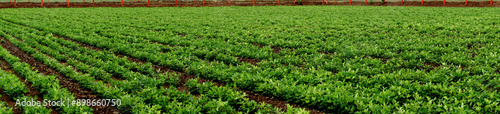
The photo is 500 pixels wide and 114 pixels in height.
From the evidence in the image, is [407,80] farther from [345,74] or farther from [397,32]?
[397,32]

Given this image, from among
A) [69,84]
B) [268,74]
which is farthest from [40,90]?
[268,74]

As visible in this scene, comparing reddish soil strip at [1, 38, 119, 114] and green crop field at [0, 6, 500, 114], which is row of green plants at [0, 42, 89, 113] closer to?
green crop field at [0, 6, 500, 114]

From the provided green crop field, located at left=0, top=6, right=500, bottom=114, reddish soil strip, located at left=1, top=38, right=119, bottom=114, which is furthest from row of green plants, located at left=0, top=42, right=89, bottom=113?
reddish soil strip, located at left=1, top=38, right=119, bottom=114

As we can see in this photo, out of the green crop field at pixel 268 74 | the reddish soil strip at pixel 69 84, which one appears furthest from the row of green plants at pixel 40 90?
the reddish soil strip at pixel 69 84

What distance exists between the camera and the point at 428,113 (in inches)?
216

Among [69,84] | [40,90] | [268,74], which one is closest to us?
[40,90]

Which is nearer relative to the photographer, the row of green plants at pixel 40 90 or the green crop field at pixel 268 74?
the row of green plants at pixel 40 90

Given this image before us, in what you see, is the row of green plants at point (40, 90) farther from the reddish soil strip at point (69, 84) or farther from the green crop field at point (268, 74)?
the reddish soil strip at point (69, 84)

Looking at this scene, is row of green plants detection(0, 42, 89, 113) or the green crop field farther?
the green crop field

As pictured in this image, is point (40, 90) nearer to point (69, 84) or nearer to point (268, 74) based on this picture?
point (69, 84)

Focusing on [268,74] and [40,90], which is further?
[268,74]

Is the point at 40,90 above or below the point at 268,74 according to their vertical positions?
below

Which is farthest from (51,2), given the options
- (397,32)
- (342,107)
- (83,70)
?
(342,107)

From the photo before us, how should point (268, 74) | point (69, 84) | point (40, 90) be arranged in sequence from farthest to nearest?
point (268, 74) < point (69, 84) < point (40, 90)
